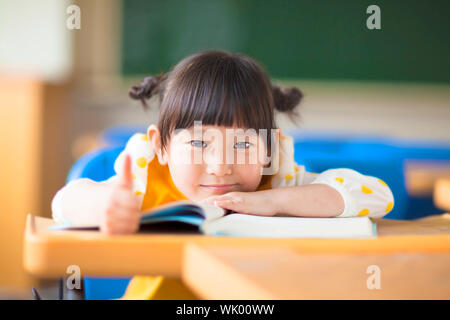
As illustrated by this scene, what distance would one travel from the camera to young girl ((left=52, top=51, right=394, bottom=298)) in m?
0.88

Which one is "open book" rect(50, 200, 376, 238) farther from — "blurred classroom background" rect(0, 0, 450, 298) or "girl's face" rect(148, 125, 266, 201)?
"blurred classroom background" rect(0, 0, 450, 298)

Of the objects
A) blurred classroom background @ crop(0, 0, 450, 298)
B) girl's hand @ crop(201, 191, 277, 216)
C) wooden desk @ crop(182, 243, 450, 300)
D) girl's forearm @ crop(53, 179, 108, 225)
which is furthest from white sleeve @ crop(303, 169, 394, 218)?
blurred classroom background @ crop(0, 0, 450, 298)

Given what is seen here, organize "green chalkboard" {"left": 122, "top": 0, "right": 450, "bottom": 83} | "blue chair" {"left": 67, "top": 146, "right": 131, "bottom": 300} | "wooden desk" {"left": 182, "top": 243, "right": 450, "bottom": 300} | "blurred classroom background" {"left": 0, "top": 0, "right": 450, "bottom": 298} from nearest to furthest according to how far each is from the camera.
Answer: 1. "wooden desk" {"left": 182, "top": 243, "right": 450, "bottom": 300}
2. "blue chair" {"left": 67, "top": 146, "right": 131, "bottom": 300}
3. "blurred classroom background" {"left": 0, "top": 0, "right": 450, "bottom": 298}
4. "green chalkboard" {"left": 122, "top": 0, "right": 450, "bottom": 83}

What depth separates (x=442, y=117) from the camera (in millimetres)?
4113

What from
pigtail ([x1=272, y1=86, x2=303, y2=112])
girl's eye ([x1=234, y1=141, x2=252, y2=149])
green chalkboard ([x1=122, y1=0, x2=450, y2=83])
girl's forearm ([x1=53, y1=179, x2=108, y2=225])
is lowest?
girl's forearm ([x1=53, y1=179, x2=108, y2=225])

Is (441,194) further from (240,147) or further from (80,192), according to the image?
(80,192)

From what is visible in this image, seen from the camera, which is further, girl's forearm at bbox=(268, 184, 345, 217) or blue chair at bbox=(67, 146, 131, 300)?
blue chair at bbox=(67, 146, 131, 300)

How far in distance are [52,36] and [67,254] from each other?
131 inches

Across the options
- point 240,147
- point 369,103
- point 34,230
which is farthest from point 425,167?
point 369,103

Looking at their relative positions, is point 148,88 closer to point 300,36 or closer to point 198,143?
point 198,143

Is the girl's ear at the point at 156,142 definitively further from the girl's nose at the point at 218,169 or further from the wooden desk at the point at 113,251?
the wooden desk at the point at 113,251

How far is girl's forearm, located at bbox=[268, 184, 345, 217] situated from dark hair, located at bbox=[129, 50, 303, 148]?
0.17 metres

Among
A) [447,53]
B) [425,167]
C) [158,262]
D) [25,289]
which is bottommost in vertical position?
[25,289]

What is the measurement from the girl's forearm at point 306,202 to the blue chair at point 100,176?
506 mm
